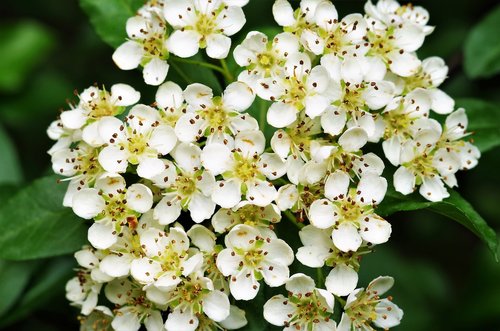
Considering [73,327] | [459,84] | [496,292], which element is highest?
[459,84]

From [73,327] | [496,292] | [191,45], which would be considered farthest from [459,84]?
[73,327]

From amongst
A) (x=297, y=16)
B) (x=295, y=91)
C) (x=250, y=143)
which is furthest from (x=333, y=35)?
(x=250, y=143)

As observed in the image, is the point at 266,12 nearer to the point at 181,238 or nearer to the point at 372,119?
the point at 372,119

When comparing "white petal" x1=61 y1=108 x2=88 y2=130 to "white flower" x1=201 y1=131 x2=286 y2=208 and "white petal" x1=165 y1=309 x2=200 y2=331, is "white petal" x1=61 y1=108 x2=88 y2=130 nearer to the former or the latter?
"white flower" x1=201 y1=131 x2=286 y2=208

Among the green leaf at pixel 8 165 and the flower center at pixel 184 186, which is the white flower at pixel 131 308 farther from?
the green leaf at pixel 8 165

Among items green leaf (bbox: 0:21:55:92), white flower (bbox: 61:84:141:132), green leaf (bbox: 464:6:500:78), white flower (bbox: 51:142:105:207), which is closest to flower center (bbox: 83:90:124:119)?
white flower (bbox: 61:84:141:132)

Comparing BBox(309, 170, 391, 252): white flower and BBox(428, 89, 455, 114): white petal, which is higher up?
BBox(428, 89, 455, 114): white petal

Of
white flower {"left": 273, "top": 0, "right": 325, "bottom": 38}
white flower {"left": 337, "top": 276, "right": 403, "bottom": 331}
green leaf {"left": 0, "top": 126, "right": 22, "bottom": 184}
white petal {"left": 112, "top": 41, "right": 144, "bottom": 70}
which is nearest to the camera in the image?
white flower {"left": 337, "top": 276, "right": 403, "bottom": 331}

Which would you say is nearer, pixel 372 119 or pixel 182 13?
pixel 372 119
